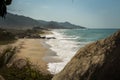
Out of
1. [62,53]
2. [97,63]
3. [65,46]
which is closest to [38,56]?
[62,53]

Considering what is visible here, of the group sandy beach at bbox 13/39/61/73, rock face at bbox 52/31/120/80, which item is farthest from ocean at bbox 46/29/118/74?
rock face at bbox 52/31/120/80

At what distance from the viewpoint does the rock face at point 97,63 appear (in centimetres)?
320

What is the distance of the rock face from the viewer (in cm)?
320

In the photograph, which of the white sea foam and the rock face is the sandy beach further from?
the rock face

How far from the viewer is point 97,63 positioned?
329cm

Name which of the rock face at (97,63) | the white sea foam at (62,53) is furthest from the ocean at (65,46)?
the rock face at (97,63)

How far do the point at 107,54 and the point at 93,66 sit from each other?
0.25 metres

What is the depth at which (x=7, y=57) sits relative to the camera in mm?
6375

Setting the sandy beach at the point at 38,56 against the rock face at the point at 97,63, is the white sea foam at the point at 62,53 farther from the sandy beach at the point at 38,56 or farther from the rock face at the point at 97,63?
the rock face at the point at 97,63

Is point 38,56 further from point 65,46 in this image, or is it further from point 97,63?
point 97,63

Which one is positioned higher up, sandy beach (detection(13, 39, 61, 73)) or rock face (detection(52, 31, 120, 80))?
rock face (detection(52, 31, 120, 80))

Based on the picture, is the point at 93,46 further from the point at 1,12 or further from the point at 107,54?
the point at 1,12

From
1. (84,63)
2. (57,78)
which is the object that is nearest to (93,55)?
(84,63)

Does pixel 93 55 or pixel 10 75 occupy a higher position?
pixel 93 55
